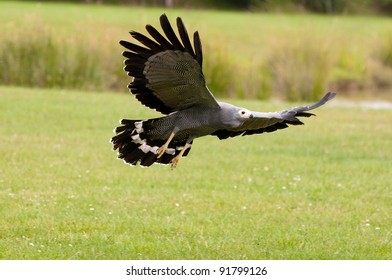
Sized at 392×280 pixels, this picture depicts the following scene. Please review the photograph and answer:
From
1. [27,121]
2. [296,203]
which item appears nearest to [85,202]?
[296,203]

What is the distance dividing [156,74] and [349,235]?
2.62 meters

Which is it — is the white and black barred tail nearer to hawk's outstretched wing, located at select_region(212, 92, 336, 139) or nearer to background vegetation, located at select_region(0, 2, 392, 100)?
hawk's outstretched wing, located at select_region(212, 92, 336, 139)

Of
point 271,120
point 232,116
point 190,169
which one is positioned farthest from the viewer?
point 190,169

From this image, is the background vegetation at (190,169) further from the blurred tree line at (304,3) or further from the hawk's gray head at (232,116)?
the blurred tree line at (304,3)

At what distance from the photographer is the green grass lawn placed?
8.54 m

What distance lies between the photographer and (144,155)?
8641 millimetres

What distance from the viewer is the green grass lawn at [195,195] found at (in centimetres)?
854

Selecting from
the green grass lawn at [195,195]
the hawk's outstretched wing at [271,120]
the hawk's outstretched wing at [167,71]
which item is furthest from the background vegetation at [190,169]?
the hawk's outstretched wing at [167,71]

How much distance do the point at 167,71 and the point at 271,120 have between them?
109cm

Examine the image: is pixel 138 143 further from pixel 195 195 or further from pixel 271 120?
pixel 195 195

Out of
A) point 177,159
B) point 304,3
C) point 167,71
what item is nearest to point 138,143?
point 177,159

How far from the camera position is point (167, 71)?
7988mm

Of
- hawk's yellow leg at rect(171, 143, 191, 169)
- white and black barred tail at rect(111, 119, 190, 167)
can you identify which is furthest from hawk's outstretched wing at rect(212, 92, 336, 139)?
white and black barred tail at rect(111, 119, 190, 167)

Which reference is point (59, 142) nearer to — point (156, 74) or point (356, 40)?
point (156, 74)
